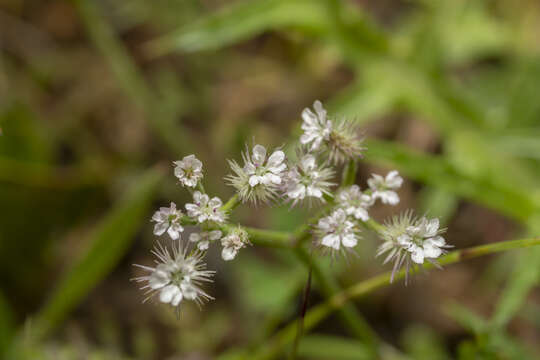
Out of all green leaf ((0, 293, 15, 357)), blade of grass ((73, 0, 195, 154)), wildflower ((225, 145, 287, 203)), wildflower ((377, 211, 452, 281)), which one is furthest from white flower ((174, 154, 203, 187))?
blade of grass ((73, 0, 195, 154))

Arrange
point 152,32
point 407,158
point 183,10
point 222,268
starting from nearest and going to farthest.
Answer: point 407,158 → point 222,268 → point 183,10 → point 152,32

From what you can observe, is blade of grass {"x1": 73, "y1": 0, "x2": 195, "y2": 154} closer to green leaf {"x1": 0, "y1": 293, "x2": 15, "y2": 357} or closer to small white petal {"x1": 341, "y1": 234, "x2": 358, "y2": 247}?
green leaf {"x1": 0, "y1": 293, "x2": 15, "y2": 357}

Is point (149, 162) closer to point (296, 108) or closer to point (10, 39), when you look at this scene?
point (296, 108)

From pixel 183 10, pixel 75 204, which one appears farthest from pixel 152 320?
pixel 183 10

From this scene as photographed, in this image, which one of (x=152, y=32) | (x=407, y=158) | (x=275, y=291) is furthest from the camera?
(x=152, y=32)

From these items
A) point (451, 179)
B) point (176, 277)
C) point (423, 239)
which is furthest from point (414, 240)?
point (451, 179)

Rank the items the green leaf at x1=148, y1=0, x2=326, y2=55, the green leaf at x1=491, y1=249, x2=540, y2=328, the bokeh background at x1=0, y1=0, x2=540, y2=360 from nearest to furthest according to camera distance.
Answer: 1. the green leaf at x1=491, y1=249, x2=540, y2=328
2. the green leaf at x1=148, y1=0, x2=326, y2=55
3. the bokeh background at x1=0, y1=0, x2=540, y2=360

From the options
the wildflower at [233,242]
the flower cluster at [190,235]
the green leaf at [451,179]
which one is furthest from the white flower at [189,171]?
the green leaf at [451,179]
